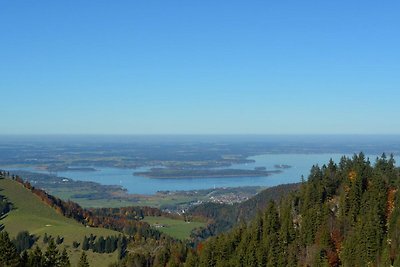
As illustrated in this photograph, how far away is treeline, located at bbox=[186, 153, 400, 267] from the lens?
275 feet

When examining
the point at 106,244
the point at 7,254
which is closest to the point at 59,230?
the point at 106,244

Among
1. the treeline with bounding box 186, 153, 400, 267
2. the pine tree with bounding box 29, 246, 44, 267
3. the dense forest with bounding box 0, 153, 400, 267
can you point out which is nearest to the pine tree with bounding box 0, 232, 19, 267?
the pine tree with bounding box 29, 246, 44, 267

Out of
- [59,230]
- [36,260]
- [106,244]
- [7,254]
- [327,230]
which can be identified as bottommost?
[106,244]

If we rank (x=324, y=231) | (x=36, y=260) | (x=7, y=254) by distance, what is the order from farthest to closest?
(x=324, y=231)
(x=36, y=260)
(x=7, y=254)

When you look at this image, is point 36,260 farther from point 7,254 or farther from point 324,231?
point 324,231

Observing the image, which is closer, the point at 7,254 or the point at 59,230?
the point at 7,254

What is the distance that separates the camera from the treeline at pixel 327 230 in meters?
83.9

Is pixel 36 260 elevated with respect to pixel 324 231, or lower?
lower

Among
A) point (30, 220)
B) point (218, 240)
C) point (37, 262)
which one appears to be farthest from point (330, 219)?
point (30, 220)

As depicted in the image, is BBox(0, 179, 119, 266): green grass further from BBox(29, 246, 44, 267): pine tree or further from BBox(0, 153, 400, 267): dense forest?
BBox(29, 246, 44, 267): pine tree

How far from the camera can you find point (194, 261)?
10056 centimetres

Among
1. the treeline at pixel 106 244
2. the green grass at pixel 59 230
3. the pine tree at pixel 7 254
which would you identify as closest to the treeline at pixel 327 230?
the pine tree at pixel 7 254

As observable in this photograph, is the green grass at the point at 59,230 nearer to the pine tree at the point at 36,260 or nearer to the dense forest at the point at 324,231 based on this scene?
the dense forest at the point at 324,231

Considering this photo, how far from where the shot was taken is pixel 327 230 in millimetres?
90875
